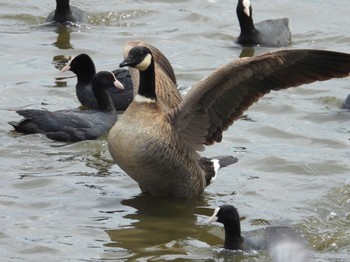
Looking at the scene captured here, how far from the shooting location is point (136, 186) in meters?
12.0

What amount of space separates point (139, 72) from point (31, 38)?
689 cm

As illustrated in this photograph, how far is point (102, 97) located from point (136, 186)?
8.13 feet

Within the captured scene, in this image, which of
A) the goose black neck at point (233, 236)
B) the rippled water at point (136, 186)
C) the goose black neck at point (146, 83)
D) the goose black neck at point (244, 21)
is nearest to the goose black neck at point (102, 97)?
the rippled water at point (136, 186)

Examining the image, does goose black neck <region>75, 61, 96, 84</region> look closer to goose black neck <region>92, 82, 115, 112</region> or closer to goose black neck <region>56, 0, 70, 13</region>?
goose black neck <region>92, 82, 115, 112</region>

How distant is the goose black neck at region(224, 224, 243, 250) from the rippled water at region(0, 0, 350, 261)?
4.3 inches

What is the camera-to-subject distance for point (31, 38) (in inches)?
712

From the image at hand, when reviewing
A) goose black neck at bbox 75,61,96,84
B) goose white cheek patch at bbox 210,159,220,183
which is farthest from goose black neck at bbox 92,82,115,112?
goose white cheek patch at bbox 210,159,220,183

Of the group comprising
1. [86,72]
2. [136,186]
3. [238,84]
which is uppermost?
[238,84]

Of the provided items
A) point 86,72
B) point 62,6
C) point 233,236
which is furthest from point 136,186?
point 62,6

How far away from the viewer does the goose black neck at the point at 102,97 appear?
46.6ft

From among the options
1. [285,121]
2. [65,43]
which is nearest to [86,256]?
[285,121]

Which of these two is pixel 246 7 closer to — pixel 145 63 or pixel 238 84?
pixel 145 63

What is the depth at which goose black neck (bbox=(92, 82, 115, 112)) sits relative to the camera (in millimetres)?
14195

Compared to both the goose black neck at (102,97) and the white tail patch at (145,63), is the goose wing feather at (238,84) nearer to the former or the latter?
the white tail patch at (145,63)
